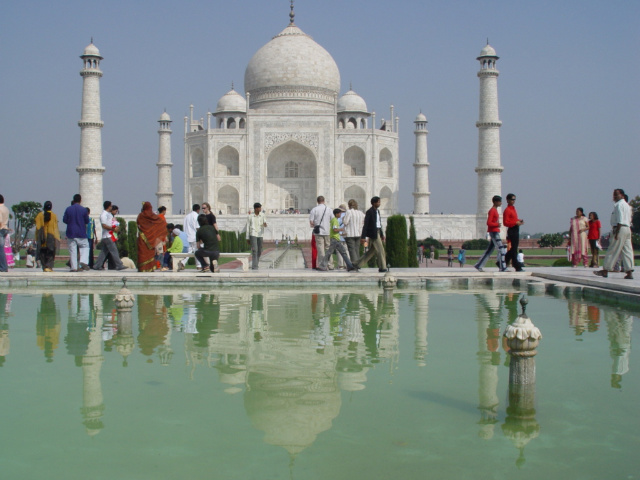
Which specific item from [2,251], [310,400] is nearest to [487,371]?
[310,400]

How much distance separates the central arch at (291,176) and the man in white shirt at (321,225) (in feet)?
75.6

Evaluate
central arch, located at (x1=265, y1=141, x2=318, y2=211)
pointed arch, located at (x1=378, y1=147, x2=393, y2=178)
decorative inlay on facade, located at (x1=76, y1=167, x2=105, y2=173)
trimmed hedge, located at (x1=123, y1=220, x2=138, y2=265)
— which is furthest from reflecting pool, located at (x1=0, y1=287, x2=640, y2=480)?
pointed arch, located at (x1=378, y1=147, x2=393, y2=178)

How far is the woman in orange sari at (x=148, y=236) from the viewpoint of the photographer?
8164 mm

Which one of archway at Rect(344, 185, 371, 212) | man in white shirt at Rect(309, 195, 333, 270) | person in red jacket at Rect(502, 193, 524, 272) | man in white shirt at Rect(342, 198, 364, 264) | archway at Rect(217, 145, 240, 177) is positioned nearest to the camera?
person in red jacket at Rect(502, 193, 524, 272)

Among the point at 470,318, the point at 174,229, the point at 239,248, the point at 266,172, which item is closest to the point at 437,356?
the point at 470,318

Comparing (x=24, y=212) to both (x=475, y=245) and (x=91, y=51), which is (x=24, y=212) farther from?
(x=475, y=245)

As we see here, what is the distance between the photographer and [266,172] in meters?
31.1

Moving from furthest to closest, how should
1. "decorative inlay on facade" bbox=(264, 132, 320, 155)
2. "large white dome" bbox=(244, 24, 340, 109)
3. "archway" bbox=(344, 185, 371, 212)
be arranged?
"large white dome" bbox=(244, 24, 340, 109) → "archway" bbox=(344, 185, 371, 212) → "decorative inlay on facade" bbox=(264, 132, 320, 155)

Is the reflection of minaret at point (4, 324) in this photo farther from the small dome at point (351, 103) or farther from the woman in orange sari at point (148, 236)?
the small dome at point (351, 103)

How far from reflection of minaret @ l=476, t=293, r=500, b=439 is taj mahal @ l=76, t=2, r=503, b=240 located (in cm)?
2285

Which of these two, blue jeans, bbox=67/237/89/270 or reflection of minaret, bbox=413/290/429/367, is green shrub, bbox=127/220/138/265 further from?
reflection of minaret, bbox=413/290/429/367

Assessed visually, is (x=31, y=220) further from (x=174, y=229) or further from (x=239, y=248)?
(x=174, y=229)

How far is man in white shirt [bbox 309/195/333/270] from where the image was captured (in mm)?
8469

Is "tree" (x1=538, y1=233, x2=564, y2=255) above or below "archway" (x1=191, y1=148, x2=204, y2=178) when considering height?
below
